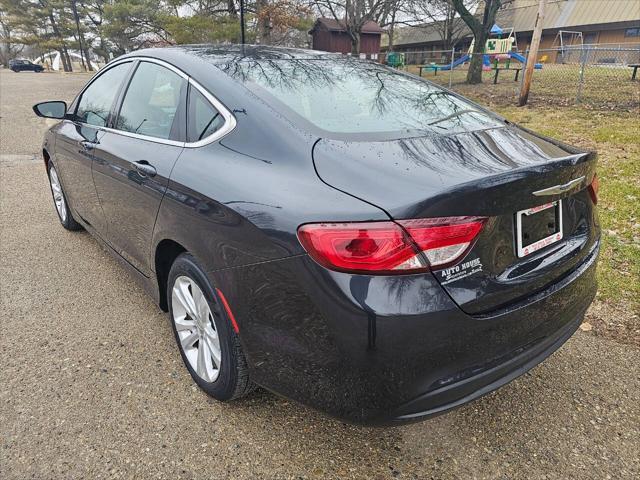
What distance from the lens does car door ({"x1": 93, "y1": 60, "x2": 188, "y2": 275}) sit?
7.80 ft

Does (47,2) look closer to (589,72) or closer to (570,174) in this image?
(589,72)

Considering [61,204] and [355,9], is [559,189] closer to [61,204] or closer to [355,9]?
[61,204]

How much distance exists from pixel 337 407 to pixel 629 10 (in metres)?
40.5

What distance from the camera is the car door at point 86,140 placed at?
3.20 meters

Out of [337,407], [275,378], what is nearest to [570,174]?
[337,407]

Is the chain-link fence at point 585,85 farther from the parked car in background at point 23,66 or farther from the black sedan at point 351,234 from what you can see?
the parked car in background at point 23,66

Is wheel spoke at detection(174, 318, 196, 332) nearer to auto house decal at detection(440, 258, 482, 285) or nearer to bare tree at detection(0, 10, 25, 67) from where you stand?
auto house decal at detection(440, 258, 482, 285)

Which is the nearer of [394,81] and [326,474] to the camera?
[326,474]

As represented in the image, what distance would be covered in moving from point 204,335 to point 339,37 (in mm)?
35124

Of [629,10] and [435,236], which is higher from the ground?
[629,10]

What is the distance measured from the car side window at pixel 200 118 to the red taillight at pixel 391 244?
36.2 inches

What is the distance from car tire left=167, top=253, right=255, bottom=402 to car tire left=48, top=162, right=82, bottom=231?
2.39 meters

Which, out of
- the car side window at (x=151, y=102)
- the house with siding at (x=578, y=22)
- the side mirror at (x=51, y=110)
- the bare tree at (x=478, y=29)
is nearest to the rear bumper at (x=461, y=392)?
the car side window at (x=151, y=102)

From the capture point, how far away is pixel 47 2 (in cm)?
4334
